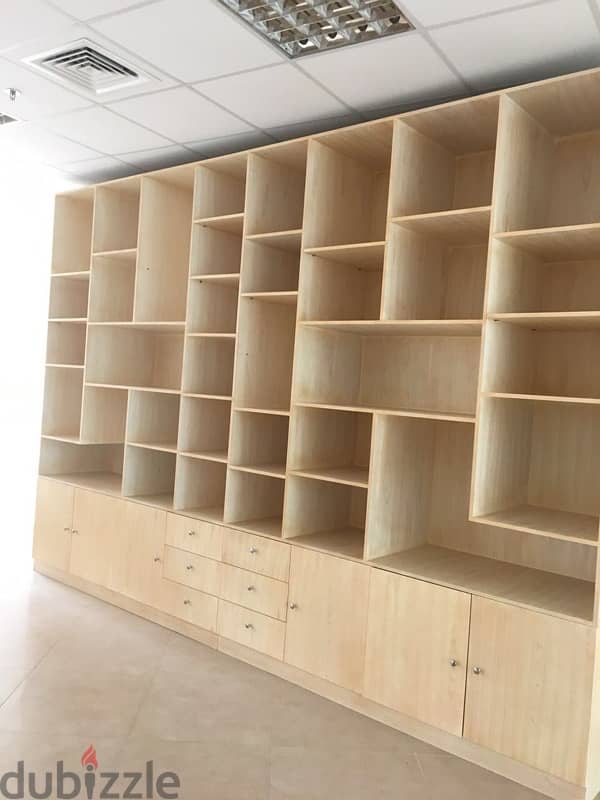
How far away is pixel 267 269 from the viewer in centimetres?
388

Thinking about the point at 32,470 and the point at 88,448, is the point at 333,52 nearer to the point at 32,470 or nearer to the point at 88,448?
the point at 88,448

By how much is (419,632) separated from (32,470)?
399 cm

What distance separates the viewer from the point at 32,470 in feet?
19.0

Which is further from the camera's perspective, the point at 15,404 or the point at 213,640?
the point at 15,404

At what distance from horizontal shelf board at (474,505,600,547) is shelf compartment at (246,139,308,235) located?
2007 millimetres

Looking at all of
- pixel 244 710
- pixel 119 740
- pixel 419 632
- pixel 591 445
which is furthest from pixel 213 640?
pixel 591 445

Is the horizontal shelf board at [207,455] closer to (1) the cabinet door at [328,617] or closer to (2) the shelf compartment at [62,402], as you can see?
(1) the cabinet door at [328,617]

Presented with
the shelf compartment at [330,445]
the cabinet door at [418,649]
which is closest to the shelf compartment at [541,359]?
the shelf compartment at [330,445]

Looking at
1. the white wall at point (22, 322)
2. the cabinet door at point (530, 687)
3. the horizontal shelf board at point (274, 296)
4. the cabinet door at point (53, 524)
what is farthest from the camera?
the white wall at point (22, 322)

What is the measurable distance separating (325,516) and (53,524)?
222 centimetres

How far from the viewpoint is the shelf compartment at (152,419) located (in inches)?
174

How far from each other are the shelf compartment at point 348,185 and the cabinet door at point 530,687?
1964 mm

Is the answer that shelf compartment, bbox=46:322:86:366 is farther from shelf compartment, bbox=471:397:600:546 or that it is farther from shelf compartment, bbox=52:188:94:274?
shelf compartment, bbox=471:397:600:546

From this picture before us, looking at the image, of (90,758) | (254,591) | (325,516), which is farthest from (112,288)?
(90,758)
